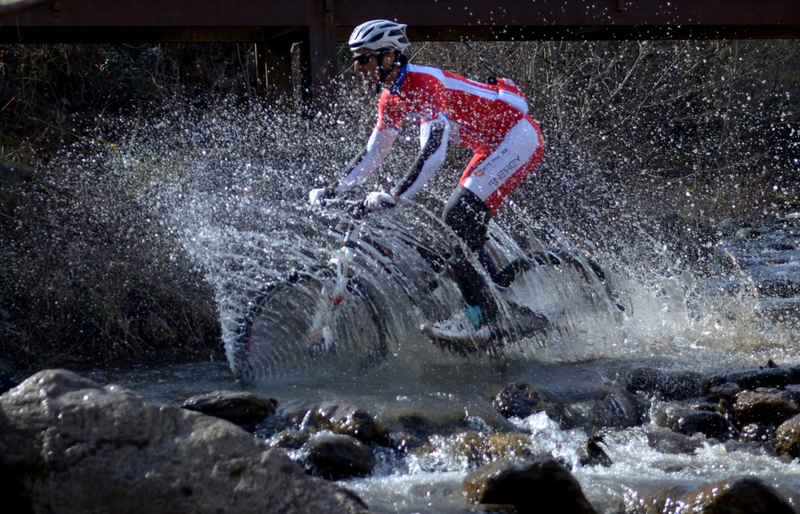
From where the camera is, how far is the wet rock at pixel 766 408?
4688mm

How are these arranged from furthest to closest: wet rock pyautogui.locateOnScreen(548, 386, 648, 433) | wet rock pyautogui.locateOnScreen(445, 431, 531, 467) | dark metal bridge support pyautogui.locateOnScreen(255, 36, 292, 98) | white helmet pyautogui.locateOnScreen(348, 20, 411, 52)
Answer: dark metal bridge support pyautogui.locateOnScreen(255, 36, 292, 98)
white helmet pyautogui.locateOnScreen(348, 20, 411, 52)
wet rock pyautogui.locateOnScreen(548, 386, 648, 433)
wet rock pyautogui.locateOnScreen(445, 431, 531, 467)

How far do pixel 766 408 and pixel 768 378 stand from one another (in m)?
0.62

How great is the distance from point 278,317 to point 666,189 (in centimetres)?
985

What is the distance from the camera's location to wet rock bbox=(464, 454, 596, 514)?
3385mm

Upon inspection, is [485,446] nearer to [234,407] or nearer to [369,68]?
[234,407]

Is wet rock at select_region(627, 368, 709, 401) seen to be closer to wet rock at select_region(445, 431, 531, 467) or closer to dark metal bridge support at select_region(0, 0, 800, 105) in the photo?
wet rock at select_region(445, 431, 531, 467)

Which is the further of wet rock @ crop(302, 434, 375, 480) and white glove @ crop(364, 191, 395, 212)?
white glove @ crop(364, 191, 395, 212)

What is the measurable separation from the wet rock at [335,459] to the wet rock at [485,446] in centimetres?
45

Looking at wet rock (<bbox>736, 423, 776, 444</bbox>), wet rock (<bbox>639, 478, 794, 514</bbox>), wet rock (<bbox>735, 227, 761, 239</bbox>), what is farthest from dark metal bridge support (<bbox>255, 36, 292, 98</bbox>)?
wet rock (<bbox>735, 227, 761, 239</bbox>)

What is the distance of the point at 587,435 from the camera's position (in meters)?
4.63

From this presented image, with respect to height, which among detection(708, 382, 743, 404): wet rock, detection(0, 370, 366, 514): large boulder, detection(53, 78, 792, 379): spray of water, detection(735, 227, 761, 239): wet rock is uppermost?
detection(735, 227, 761, 239): wet rock

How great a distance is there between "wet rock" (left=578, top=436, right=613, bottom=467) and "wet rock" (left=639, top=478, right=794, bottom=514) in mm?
809

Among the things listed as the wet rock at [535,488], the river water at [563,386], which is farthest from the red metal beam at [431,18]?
the wet rock at [535,488]

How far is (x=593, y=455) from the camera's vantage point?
167 inches
